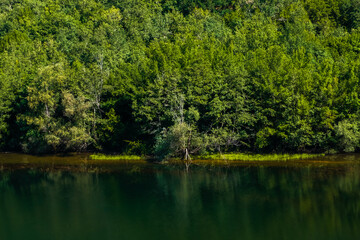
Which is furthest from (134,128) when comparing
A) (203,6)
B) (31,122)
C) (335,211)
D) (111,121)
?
(203,6)

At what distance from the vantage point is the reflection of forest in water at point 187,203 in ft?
141

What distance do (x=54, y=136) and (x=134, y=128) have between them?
1343cm

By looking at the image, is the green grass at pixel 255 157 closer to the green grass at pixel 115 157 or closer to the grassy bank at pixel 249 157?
the grassy bank at pixel 249 157

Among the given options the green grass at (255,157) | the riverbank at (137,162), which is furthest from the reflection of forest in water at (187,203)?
the green grass at (255,157)

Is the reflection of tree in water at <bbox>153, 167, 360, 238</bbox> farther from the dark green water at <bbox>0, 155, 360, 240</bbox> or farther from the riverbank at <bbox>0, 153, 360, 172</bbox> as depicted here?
the riverbank at <bbox>0, 153, 360, 172</bbox>

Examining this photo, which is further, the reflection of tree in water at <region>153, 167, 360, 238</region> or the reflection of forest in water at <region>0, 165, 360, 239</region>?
the reflection of tree in water at <region>153, 167, 360, 238</region>

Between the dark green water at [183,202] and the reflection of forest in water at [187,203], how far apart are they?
10 centimetres

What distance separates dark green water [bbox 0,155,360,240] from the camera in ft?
141

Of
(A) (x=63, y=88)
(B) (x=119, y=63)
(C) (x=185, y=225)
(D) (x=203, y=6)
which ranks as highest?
(D) (x=203, y=6)

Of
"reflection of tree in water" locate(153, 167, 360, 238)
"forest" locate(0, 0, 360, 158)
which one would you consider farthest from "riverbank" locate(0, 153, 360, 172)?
"reflection of tree in water" locate(153, 167, 360, 238)

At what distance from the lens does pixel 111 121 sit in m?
76.6

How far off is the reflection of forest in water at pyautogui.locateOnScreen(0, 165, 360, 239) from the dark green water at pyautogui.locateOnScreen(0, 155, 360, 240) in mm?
104

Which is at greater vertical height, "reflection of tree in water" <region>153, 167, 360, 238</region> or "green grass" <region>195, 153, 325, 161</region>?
"green grass" <region>195, 153, 325, 161</region>

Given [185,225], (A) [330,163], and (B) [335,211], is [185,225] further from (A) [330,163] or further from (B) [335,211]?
(A) [330,163]
